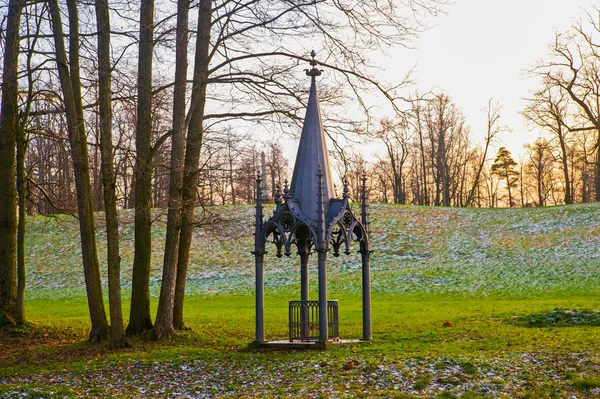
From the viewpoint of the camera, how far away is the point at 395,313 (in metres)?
23.4

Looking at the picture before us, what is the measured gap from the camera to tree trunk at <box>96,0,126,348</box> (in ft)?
49.8

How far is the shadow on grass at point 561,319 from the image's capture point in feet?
55.9

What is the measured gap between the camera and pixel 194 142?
1783cm

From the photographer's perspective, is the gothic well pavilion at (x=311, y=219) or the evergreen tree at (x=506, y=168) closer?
the gothic well pavilion at (x=311, y=219)

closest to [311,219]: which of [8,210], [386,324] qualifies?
[386,324]

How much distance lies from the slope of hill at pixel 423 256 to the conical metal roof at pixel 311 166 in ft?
47.4

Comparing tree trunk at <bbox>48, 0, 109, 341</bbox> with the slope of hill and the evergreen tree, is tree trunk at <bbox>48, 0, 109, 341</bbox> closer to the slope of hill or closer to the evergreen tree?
the slope of hill

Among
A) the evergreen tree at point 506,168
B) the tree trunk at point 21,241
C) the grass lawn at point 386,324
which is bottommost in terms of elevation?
the grass lawn at point 386,324

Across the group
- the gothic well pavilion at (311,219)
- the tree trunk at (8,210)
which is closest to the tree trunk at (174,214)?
the gothic well pavilion at (311,219)

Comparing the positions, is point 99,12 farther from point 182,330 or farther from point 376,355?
point 376,355

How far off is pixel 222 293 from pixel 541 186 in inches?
1953

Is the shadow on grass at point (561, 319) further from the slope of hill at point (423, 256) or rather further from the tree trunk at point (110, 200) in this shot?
the slope of hill at point (423, 256)

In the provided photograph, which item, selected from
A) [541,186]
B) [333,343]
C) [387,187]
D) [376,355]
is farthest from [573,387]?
[541,186]

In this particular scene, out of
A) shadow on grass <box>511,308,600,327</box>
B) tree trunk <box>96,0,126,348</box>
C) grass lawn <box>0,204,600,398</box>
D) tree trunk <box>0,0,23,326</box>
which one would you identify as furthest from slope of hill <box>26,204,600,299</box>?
tree trunk <box>96,0,126,348</box>
